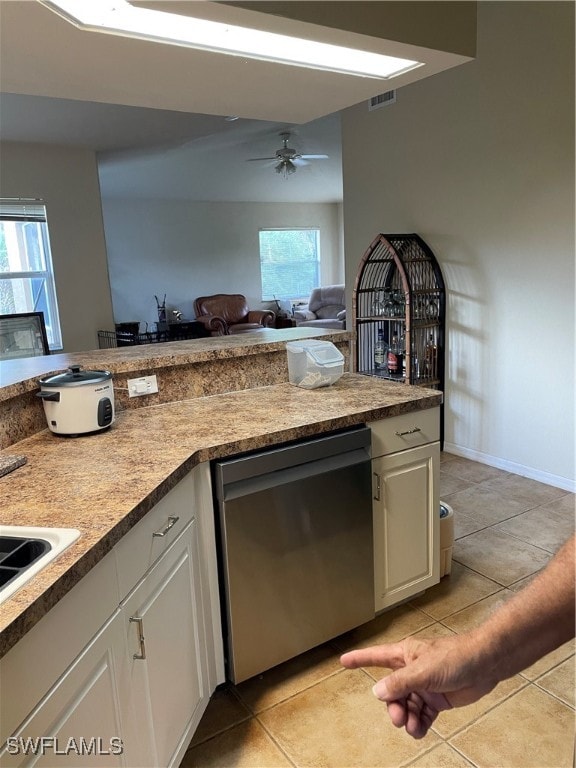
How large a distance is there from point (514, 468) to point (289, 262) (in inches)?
300

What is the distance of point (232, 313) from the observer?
30.3 feet

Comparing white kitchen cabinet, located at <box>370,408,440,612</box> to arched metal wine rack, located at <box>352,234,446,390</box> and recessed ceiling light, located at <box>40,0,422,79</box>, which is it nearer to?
recessed ceiling light, located at <box>40,0,422,79</box>

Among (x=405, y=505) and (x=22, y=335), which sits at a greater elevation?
(x=22, y=335)

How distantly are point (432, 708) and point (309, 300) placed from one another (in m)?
9.81

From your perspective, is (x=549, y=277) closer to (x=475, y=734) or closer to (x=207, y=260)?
(x=475, y=734)

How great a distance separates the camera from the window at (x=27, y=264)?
5.30 metres

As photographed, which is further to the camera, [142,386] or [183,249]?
[183,249]

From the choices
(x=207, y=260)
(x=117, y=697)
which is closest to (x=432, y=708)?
(x=117, y=697)

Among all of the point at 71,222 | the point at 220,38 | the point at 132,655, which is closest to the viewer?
the point at 132,655

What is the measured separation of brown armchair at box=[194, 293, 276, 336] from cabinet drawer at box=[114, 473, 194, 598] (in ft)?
23.5

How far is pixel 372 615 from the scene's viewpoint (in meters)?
2.13

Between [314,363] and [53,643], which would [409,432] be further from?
[53,643]

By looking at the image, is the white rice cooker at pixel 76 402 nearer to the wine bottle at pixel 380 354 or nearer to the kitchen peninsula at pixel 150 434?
the kitchen peninsula at pixel 150 434

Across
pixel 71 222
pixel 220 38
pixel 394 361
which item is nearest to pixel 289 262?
pixel 71 222
